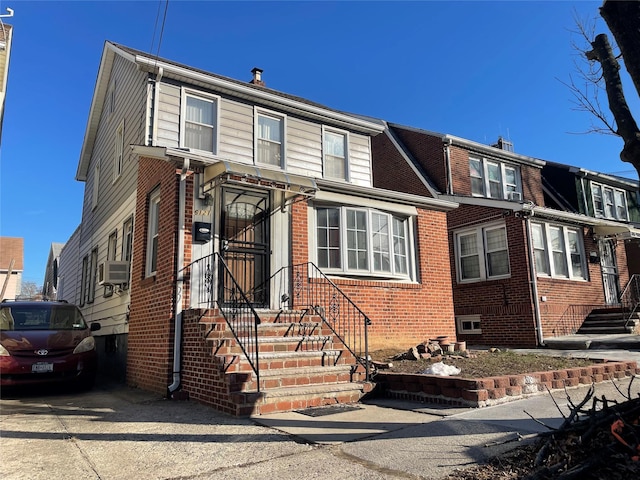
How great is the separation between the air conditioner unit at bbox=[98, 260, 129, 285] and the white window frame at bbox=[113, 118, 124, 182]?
3196mm

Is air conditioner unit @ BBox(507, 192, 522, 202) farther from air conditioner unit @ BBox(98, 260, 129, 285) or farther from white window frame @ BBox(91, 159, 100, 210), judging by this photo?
white window frame @ BBox(91, 159, 100, 210)

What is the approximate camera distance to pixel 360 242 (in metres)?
9.72

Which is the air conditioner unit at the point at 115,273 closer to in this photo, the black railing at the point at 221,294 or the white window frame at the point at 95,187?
the black railing at the point at 221,294

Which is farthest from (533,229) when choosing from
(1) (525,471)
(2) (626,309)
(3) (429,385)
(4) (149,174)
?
(1) (525,471)

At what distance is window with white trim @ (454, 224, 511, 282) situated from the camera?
1355 centimetres

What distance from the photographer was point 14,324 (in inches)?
338

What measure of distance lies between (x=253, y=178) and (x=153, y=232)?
2.59 metres

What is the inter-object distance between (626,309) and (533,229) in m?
3.41

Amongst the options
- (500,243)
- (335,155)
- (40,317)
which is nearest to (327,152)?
(335,155)

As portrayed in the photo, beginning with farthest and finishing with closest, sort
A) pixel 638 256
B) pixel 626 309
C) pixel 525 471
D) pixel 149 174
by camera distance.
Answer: pixel 638 256 < pixel 626 309 < pixel 149 174 < pixel 525 471

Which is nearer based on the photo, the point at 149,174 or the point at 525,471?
the point at 525,471

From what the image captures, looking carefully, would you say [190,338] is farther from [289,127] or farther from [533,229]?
[533,229]

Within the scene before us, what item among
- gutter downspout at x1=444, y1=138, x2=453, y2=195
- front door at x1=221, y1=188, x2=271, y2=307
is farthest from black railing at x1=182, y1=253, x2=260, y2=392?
gutter downspout at x1=444, y1=138, x2=453, y2=195

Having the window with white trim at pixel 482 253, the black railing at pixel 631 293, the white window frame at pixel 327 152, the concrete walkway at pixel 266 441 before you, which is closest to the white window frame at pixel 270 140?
the white window frame at pixel 327 152
